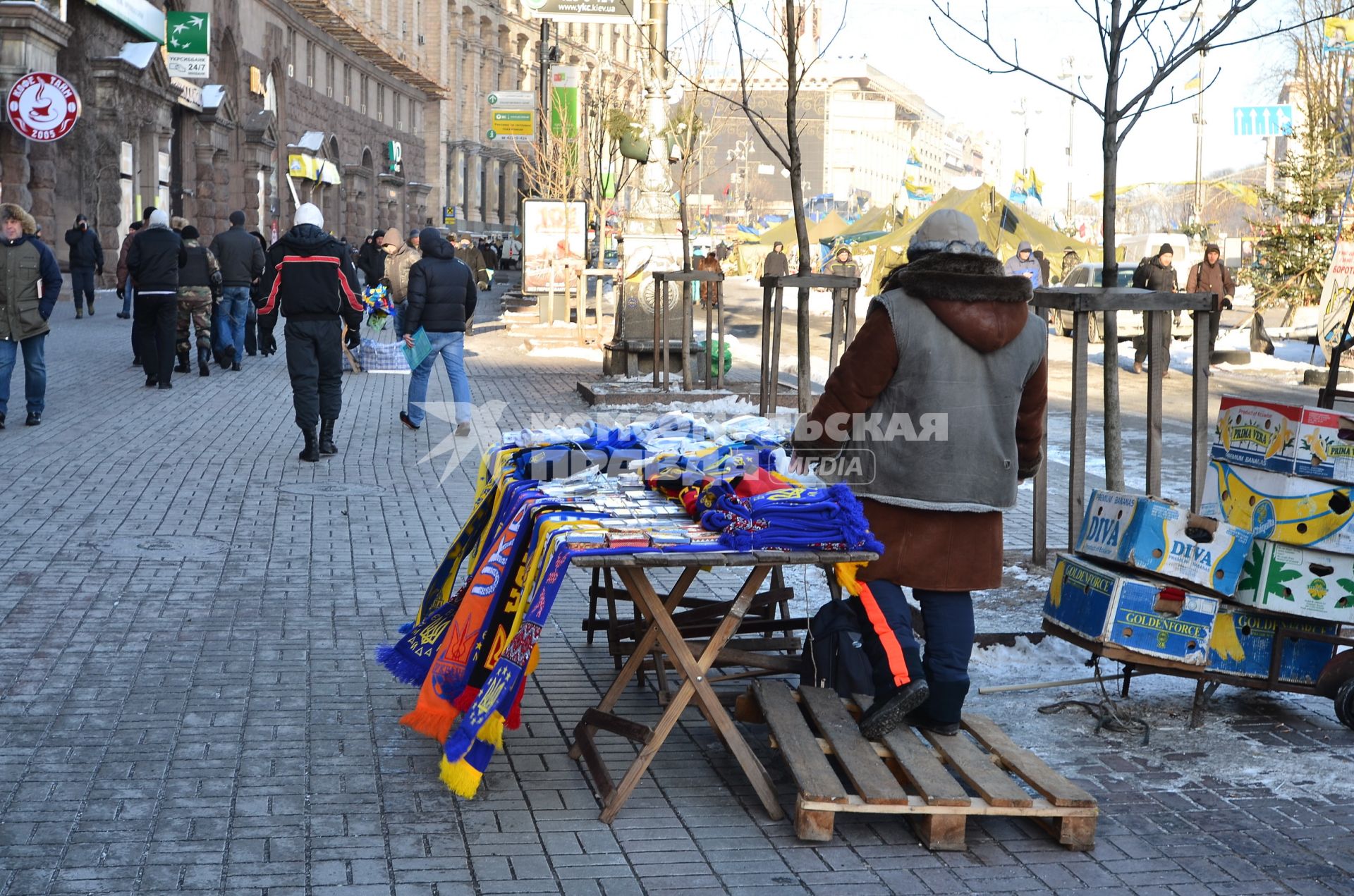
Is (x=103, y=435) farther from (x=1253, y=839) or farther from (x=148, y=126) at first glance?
(x=148, y=126)

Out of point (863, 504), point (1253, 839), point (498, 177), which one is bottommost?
point (1253, 839)

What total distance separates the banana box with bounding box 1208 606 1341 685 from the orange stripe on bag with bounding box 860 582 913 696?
4.38 feet

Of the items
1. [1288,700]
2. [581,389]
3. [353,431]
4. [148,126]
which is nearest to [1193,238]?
[148,126]

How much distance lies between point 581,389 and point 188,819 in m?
11.7

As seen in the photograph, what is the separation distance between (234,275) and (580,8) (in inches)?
228

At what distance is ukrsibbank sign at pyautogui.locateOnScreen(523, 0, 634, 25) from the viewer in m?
19.0

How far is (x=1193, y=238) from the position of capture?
4731cm

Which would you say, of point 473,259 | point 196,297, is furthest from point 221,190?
point 196,297

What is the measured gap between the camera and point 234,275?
55.5 feet

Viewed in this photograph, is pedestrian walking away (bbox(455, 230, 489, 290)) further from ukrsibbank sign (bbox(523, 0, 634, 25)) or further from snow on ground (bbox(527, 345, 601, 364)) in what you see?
ukrsibbank sign (bbox(523, 0, 634, 25))

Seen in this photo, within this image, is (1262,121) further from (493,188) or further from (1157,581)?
(493,188)

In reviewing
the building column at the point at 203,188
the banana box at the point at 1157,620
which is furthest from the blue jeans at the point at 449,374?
the building column at the point at 203,188

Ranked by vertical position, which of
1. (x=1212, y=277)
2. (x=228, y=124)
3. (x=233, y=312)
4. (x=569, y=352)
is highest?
(x=228, y=124)

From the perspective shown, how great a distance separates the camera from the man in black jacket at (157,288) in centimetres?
1470
